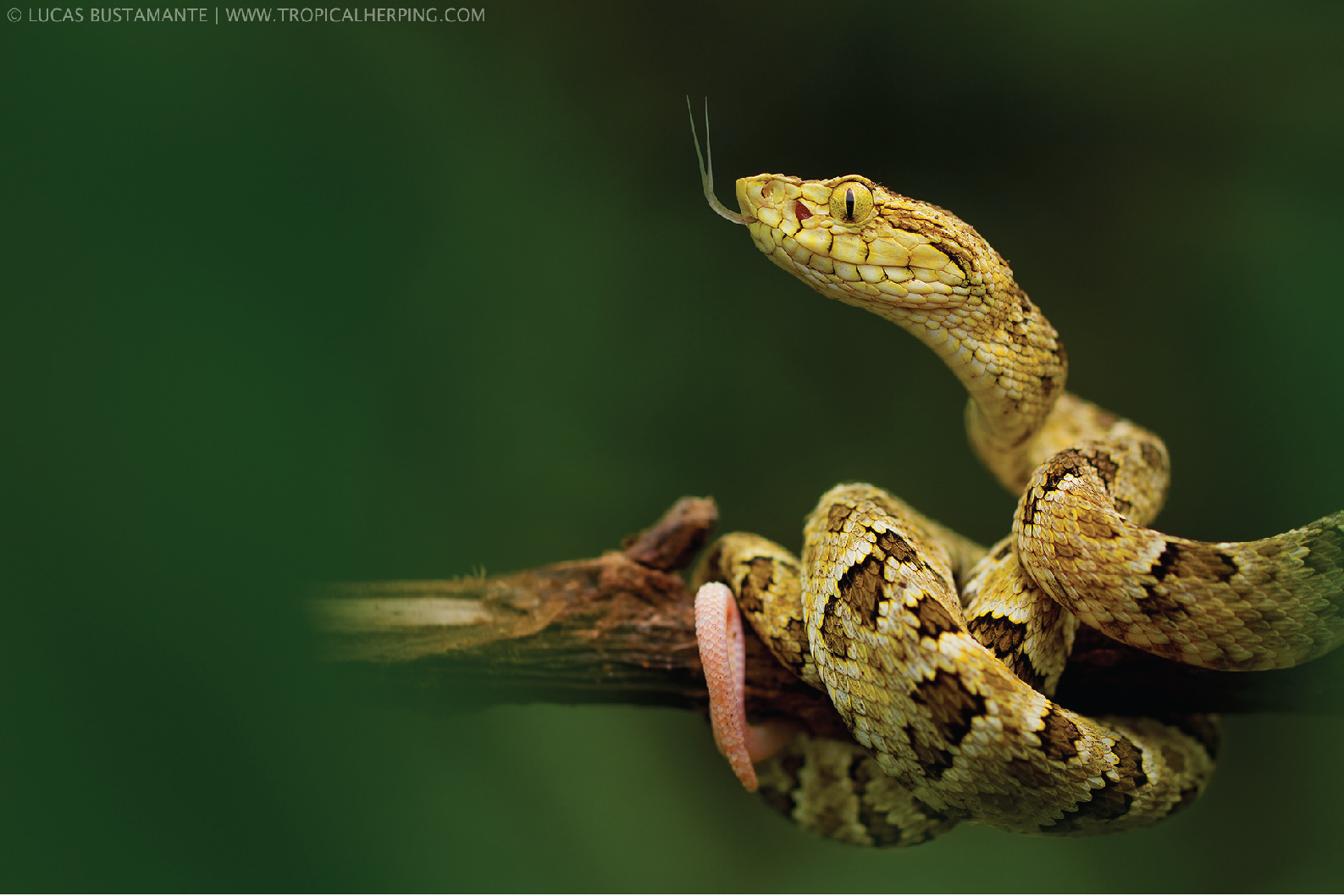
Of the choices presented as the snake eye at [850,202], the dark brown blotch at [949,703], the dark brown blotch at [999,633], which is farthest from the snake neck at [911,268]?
the dark brown blotch at [949,703]

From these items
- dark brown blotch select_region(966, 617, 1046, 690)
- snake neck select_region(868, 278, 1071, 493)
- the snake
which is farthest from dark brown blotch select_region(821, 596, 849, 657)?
snake neck select_region(868, 278, 1071, 493)

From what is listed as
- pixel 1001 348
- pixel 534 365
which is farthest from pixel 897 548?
pixel 534 365

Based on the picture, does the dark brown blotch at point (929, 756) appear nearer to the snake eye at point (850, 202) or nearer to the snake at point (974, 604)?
the snake at point (974, 604)

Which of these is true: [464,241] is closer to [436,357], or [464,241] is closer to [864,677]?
[436,357]

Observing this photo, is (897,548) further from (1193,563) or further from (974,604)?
(1193,563)

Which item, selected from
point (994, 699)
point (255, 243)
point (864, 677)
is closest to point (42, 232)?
point (255, 243)

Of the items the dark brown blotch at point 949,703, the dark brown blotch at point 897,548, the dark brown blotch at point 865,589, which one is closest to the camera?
the dark brown blotch at point 949,703
